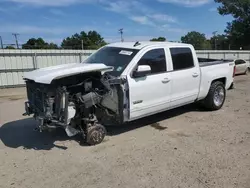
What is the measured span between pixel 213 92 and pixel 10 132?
17.8 ft

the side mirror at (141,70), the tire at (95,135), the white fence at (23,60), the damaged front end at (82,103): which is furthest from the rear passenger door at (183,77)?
the white fence at (23,60)

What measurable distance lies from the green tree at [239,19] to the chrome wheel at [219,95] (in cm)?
3987

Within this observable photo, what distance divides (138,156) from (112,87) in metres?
1.44

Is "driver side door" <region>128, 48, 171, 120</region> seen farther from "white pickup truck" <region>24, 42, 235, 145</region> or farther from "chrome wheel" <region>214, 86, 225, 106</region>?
"chrome wheel" <region>214, 86, 225, 106</region>

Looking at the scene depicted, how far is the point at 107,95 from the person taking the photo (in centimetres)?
537

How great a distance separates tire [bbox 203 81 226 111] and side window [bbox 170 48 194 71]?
3.87 ft

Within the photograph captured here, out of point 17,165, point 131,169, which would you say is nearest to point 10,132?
point 17,165

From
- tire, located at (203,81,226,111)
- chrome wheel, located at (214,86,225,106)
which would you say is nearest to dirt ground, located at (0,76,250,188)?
tire, located at (203,81,226,111)

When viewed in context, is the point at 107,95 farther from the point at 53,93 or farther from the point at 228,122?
the point at 228,122

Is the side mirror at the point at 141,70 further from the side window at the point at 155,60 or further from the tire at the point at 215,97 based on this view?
the tire at the point at 215,97

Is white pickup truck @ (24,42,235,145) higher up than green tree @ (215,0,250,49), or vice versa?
green tree @ (215,0,250,49)

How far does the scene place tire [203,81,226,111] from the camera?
25.4ft

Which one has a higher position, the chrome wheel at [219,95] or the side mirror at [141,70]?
the side mirror at [141,70]

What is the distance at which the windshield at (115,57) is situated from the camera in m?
5.67
